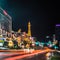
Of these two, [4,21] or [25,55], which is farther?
[25,55]

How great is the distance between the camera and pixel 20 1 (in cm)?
422

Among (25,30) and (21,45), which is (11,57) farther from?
(25,30)

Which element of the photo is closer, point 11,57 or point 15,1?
point 11,57

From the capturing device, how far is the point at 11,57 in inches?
151

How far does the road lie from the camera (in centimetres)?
381

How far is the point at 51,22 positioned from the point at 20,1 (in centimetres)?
78

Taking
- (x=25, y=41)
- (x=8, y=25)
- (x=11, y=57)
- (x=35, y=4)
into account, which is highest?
(x=35, y=4)

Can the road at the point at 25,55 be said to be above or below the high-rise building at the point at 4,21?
below

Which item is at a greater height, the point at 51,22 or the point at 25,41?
the point at 51,22

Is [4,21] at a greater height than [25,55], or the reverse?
[4,21]

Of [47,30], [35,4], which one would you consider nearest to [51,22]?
[47,30]

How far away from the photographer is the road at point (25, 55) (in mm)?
3807

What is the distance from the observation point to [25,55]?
400 cm

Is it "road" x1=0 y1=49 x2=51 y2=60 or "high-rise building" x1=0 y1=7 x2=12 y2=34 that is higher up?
"high-rise building" x1=0 y1=7 x2=12 y2=34
